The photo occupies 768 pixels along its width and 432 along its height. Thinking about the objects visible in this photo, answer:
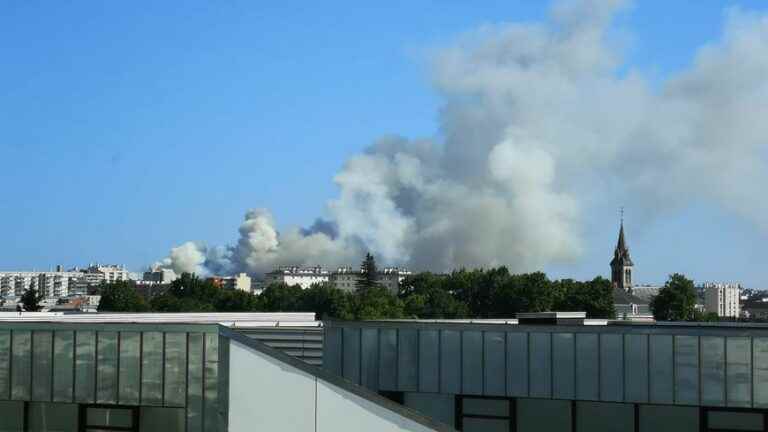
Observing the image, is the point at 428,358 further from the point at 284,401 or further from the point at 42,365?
the point at 42,365

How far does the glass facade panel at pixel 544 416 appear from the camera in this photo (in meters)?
24.8

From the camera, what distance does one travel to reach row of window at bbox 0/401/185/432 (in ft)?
71.2

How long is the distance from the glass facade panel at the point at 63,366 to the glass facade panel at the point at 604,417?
1049 centimetres

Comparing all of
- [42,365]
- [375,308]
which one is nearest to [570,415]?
[42,365]

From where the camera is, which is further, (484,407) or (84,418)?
(484,407)

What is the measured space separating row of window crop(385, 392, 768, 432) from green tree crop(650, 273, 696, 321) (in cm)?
16484

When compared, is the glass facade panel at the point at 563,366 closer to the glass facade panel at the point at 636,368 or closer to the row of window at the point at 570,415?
the row of window at the point at 570,415

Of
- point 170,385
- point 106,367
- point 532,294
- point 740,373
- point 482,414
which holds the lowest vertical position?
point 482,414

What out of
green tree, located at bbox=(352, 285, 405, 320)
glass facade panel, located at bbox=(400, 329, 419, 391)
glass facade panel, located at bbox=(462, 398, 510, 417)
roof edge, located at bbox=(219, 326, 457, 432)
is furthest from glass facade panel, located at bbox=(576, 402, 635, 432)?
green tree, located at bbox=(352, 285, 405, 320)

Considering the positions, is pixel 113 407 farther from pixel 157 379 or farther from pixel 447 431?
pixel 447 431

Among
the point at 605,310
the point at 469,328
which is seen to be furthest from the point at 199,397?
the point at 605,310

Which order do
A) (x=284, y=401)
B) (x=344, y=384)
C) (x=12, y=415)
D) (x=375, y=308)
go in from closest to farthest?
(x=344, y=384) → (x=284, y=401) → (x=12, y=415) → (x=375, y=308)

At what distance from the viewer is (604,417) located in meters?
24.5

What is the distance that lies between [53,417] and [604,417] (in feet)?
36.9
